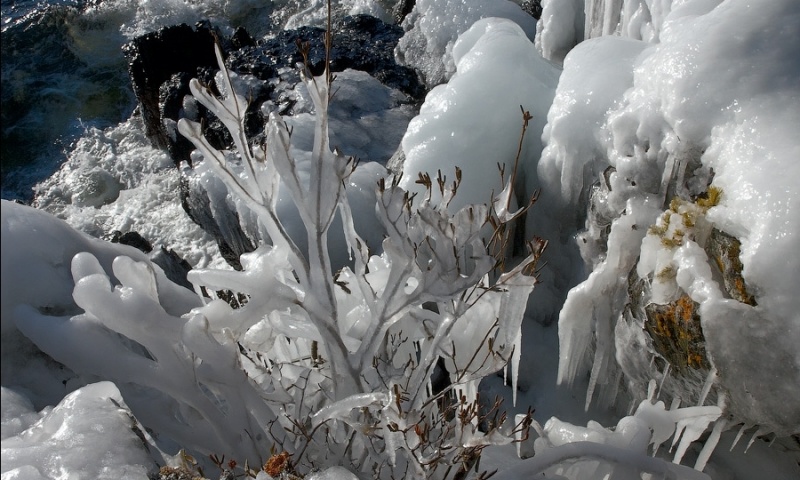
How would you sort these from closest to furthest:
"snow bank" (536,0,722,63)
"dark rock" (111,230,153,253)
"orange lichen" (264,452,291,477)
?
1. "orange lichen" (264,452,291,477)
2. "snow bank" (536,0,722,63)
3. "dark rock" (111,230,153,253)

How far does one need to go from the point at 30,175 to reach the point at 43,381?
688cm

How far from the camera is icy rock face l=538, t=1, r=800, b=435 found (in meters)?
2.49

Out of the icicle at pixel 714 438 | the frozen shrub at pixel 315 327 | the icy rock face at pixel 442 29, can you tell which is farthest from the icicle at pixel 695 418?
the icy rock face at pixel 442 29

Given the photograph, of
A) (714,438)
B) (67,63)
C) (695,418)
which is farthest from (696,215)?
(67,63)

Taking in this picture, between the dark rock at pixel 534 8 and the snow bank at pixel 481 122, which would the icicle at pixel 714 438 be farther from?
the dark rock at pixel 534 8

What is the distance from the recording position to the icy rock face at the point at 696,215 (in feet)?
8.16

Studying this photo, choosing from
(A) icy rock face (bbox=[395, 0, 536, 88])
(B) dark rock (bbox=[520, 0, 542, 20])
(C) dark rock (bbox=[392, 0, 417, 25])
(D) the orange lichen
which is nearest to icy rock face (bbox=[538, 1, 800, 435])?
(D) the orange lichen

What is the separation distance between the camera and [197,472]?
2379 mm

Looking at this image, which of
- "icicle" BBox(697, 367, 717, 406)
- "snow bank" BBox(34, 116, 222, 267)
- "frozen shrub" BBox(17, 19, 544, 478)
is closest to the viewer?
"frozen shrub" BBox(17, 19, 544, 478)

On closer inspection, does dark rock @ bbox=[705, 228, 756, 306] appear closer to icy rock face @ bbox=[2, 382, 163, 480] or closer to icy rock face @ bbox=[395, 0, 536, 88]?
icy rock face @ bbox=[2, 382, 163, 480]

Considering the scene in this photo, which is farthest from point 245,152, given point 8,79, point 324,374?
point 8,79

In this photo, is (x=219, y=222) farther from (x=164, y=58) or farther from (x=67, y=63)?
(x=67, y=63)

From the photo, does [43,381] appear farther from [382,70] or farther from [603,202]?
[382,70]

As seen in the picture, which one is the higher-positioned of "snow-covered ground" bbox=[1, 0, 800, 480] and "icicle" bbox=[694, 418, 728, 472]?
"snow-covered ground" bbox=[1, 0, 800, 480]
